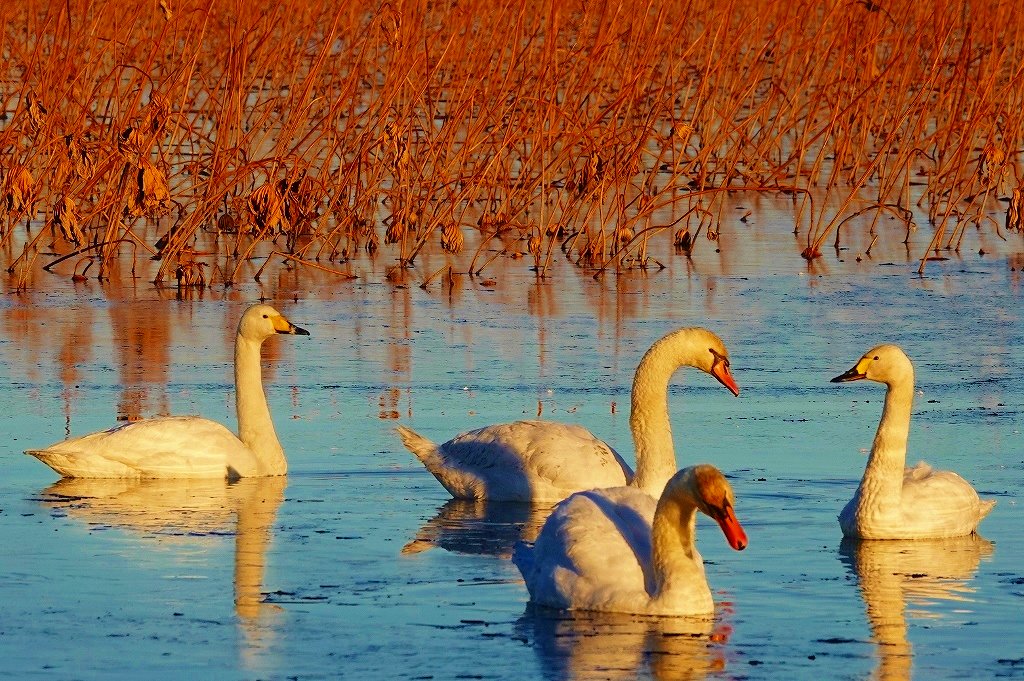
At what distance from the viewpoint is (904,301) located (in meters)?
13.1

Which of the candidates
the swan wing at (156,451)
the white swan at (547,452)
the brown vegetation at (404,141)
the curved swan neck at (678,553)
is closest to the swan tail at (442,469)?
the white swan at (547,452)

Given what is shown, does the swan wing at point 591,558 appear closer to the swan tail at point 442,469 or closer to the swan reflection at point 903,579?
the swan reflection at point 903,579

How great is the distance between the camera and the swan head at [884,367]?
787 cm

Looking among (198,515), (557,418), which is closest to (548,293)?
(557,418)

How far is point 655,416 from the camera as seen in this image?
7.75 metres

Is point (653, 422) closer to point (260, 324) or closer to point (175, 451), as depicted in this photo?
point (175, 451)

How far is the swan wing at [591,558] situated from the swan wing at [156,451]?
2.34 metres

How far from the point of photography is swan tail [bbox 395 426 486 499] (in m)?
8.20

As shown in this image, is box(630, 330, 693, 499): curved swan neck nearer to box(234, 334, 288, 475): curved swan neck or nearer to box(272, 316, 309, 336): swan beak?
box(234, 334, 288, 475): curved swan neck

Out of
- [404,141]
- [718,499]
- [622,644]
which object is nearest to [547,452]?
Answer: [718,499]

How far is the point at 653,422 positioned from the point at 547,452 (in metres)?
0.64

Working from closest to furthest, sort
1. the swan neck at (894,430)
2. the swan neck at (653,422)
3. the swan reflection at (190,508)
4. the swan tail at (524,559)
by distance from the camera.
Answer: the swan tail at (524,559)
the swan reflection at (190,508)
the swan neck at (894,430)
the swan neck at (653,422)

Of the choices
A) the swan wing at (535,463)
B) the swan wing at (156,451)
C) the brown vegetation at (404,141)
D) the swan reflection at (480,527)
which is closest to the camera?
the swan reflection at (480,527)

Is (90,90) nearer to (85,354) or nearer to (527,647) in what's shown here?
(85,354)
